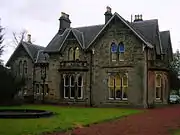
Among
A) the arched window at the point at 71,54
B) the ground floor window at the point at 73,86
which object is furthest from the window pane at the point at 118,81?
the arched window at the point at 71,54

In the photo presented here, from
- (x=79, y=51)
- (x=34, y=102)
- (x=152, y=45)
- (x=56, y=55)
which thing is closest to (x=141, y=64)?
(x=152, y=45)

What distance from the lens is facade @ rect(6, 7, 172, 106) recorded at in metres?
35.8

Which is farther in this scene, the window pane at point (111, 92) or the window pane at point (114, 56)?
the window pane at point (114, 56)

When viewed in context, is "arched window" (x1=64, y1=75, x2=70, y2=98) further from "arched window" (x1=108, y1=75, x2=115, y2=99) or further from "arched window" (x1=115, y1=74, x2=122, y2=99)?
"arched window" (x1=115, y1=74, x2=122, y2=99)

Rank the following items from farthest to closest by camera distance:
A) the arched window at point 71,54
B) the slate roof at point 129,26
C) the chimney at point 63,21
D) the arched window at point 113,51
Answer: the chimney at point 63,21
the arched window at point 71,54
the arched window at point 113,51
the slate roof at point 129,26

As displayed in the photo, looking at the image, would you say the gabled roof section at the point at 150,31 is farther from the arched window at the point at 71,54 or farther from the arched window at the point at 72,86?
the arched window at the point at 72,86

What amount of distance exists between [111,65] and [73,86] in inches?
221

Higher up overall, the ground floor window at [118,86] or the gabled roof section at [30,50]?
the gabled roof section at [30,50]

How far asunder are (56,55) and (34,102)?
7.83 meters

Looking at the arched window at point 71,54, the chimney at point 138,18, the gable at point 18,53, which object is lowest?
the arched window at point 71,54

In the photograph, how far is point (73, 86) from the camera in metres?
39.8

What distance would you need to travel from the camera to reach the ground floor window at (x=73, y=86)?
39.4 meters

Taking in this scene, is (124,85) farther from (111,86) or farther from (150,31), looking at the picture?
(150,31)

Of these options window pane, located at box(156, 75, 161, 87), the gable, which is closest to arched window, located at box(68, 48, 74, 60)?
window pane, located at box(156, 75, 161, 87)
